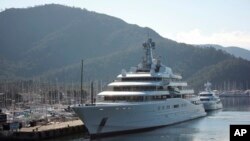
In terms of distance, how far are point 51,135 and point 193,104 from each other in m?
28.0

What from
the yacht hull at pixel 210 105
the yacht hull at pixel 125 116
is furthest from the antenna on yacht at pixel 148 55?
the yacht hull at pixel 210 105

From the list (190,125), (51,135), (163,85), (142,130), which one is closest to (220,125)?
(190,125)

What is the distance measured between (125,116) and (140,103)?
288 cm

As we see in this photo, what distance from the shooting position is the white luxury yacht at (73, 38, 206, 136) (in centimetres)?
4691

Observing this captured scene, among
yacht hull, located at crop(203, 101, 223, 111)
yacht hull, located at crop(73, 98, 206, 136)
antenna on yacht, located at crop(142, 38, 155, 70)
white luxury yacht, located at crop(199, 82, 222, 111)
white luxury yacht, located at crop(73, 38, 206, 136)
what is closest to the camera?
yacht hull, located at crop(73, 98, 206, 136)

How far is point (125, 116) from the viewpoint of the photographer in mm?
49125

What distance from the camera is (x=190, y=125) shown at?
61594 mm

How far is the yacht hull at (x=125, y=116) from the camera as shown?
46469 mm

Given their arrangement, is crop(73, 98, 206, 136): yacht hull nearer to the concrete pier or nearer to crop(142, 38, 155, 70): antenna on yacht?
the concrete pier

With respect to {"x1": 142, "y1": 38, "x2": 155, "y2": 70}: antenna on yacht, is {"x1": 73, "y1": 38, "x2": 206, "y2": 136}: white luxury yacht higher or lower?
lower

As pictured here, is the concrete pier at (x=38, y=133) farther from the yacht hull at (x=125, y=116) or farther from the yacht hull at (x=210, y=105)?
the yacht hull at (x=210, y=105)

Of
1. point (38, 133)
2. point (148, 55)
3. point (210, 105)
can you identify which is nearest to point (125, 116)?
point (38, 133)

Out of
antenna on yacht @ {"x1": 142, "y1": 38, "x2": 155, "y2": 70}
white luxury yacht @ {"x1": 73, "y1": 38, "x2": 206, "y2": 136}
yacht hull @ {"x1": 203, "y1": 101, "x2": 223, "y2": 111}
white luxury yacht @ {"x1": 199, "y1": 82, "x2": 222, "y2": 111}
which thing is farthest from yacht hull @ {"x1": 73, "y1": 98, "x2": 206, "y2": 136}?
white luxury yacht @ {"x1": 199, "y1": 82, "x2": 222, "y2": 111}

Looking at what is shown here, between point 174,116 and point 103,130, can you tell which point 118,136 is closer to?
point 103,130
